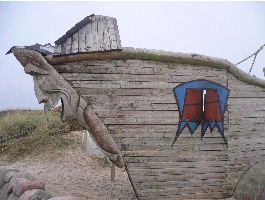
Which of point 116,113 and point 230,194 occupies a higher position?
point 116,113

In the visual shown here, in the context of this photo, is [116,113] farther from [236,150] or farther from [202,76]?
[236,150]

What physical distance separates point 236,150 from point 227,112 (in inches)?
26.8

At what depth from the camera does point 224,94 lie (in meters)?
5.34

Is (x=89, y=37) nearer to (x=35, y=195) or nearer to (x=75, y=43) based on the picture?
(x=75, y=43)

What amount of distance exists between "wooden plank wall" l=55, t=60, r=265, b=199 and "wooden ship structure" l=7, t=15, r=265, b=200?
0.02m

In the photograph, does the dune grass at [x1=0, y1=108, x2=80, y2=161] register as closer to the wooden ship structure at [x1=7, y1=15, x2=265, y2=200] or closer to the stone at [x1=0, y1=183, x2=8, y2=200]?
the stone at [x1=0, y1=183, x2=8, y2=200]

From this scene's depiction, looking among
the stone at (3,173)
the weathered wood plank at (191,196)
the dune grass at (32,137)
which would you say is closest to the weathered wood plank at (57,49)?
the weathered wood plank at (191,196)

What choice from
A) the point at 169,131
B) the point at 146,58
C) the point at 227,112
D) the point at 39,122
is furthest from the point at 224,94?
the point at 39,122

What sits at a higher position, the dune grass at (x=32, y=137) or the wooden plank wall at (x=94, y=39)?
the wooden plank wall at (x=94, y=39)

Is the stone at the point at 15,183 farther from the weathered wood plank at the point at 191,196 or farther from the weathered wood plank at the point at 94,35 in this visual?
the weathered wood plank at the point at 94,35

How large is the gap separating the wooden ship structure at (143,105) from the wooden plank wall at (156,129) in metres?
0.02

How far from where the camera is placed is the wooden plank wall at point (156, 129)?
489cm

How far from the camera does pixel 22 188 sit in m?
5.02

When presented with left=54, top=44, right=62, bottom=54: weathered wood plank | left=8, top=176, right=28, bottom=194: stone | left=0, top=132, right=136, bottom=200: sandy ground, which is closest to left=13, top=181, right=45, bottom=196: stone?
left=8, top=176, right=28, bottom=194: stone
